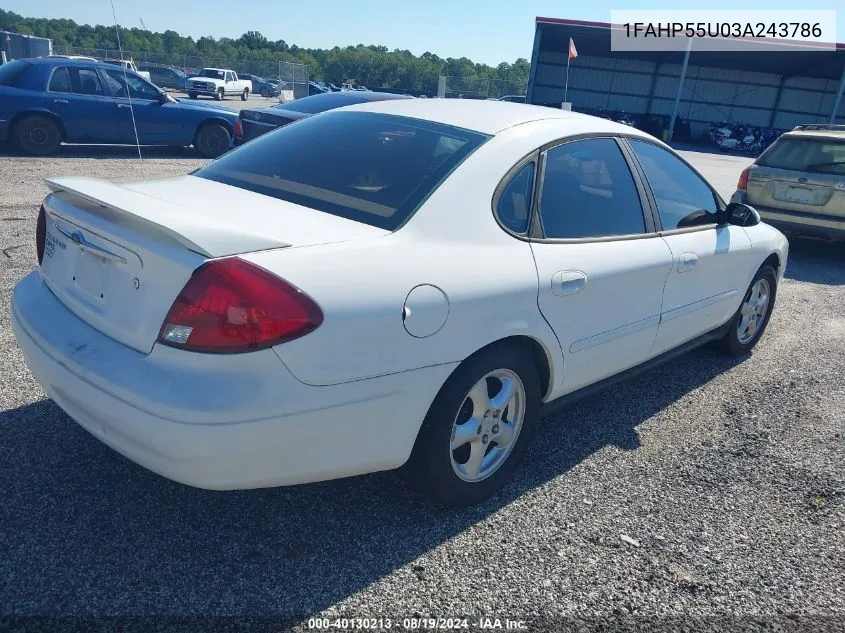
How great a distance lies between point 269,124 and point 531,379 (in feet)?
24.6

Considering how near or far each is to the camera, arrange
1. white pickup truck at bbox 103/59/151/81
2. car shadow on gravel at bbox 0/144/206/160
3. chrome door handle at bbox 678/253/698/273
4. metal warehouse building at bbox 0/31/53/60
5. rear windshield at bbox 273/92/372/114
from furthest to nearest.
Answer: metal warehouse building at bbox 0/31/53/60 < car shadow on gravel at bbox 0/144/206/160 < white pickup truck at bbox 103/59/151/81 < rear windshield at bbox 273/92/372/114 < chrome door handle at bbox 678/253/698/273

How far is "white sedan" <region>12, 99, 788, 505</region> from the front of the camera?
7.14 feet

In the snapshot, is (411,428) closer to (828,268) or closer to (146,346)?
(146,346)

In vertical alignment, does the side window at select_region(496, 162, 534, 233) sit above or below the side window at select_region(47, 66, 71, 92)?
above

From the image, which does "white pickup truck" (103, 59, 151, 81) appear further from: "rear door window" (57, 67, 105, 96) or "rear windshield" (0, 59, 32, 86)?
"rear windshield" (0, 59, 32, 86)

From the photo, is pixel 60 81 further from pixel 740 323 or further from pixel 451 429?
pixel 451 429

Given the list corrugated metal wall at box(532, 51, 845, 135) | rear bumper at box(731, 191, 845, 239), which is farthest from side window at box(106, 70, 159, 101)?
corrugated metal wall at box(532, 51, 845, 135)

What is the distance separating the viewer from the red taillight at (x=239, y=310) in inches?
84.5

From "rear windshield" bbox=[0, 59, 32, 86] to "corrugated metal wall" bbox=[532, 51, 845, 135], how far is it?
90.4 ft

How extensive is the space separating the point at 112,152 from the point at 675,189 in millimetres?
11343

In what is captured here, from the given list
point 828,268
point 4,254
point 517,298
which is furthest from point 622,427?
point 828,268

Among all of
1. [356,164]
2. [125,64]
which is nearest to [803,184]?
[356,164]

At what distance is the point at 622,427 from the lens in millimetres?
3799

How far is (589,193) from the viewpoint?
11.1ft
